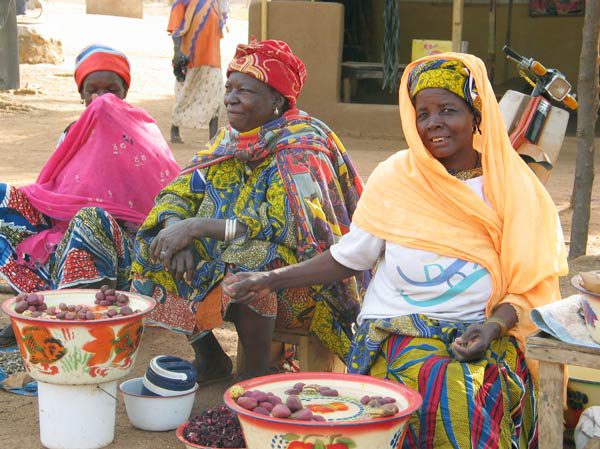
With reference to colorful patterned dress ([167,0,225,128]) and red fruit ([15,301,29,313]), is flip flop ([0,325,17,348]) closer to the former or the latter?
red fruit ([15,301,29,313])

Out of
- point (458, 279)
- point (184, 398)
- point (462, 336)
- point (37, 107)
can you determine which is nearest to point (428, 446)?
point (462, 336)

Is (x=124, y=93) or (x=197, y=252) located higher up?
(x=124, y=93)

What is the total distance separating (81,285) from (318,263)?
4.35ft

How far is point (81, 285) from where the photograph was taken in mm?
4246

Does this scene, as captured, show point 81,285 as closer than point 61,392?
No

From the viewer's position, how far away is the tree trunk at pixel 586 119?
6145 millimetres

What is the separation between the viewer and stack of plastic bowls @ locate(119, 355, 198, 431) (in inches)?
145

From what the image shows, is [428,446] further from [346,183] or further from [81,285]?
[81,285]

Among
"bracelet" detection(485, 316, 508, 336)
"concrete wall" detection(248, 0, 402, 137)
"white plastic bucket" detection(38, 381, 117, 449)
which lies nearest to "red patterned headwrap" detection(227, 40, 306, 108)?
"white plastic bucket" detection(38, 381, 117, 449)

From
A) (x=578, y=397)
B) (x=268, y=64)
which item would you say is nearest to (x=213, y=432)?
(x=578, y=397)

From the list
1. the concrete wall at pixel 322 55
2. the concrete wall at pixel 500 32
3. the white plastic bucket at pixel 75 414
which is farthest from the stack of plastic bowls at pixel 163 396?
the concrete wall at pixel 500 32

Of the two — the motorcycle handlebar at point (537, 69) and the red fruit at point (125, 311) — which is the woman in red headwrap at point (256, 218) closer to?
the red fruit at point (125, 311)

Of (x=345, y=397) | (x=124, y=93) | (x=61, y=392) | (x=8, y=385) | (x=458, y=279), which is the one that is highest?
(x=124, y=93)

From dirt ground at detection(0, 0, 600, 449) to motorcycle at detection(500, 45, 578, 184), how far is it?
1485 mm
